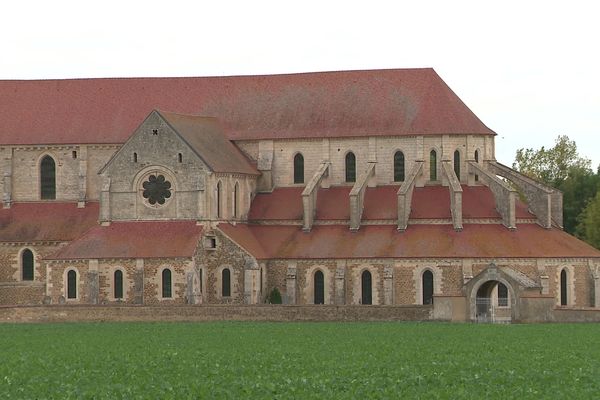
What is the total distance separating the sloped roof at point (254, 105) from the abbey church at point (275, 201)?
10 cm

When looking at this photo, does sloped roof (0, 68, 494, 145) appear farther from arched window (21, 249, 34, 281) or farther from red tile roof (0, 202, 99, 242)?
arched window (21, 249, 34, 281)

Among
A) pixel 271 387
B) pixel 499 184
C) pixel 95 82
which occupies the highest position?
pixel 95 82

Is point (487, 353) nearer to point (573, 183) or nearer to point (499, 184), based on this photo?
point (499, 184)

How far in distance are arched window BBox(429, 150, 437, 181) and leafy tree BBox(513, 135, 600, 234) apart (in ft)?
83.1

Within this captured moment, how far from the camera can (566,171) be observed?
135750mm

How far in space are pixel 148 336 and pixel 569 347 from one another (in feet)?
62.1

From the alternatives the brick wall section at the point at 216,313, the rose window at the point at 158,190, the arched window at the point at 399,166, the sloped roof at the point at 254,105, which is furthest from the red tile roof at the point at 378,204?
the brick wall section at the point at 216,313


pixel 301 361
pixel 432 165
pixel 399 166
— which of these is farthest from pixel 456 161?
pixel 301 361

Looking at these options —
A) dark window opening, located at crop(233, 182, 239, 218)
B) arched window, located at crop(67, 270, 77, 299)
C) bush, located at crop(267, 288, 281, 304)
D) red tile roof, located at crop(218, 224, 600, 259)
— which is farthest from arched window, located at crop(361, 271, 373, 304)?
arched window, located at crop(67, 270, 77, 299)

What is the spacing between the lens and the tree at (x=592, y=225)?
114812 millimetres

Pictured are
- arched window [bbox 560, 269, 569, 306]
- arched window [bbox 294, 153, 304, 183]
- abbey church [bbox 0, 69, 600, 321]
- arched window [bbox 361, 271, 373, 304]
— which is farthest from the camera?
arched window [bbox 294, 153, 304, 183]

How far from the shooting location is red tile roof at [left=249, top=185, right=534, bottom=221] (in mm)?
98438

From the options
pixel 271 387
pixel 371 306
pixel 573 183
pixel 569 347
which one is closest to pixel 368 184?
pixel 371 306

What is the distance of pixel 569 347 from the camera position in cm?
6531
